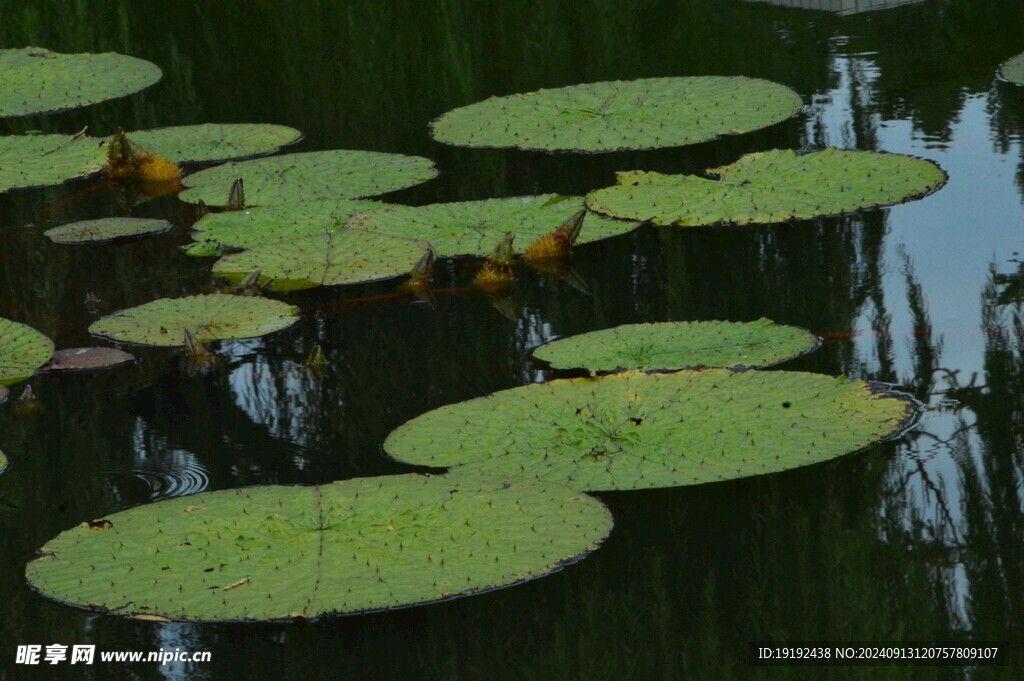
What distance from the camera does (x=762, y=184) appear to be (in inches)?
161

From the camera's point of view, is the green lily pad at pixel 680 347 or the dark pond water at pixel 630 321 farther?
the green lily pad at pixel 680 347

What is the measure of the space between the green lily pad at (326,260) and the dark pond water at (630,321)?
0.18 ft

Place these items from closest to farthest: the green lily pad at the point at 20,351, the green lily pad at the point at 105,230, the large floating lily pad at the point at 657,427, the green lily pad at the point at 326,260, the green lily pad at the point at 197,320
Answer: the large floating lily pad at the point at 657,427
the green lily pad at the point at 20,351
the green lily pad at the point at 197,320
the green lily pad at the point at 326,260
the green lily pad at the point at 105,230

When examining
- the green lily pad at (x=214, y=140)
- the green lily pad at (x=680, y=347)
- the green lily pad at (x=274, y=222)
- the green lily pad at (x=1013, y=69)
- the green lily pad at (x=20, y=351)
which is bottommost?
the green lily pad at (x=20, y=351)

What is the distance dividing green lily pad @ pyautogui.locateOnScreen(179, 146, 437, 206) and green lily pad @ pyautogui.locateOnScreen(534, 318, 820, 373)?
156 centimetres

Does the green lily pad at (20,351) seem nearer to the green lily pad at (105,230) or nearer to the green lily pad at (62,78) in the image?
the green lily pad at (105,230)

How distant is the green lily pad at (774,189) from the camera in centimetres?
391

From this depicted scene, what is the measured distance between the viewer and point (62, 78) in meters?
6.24

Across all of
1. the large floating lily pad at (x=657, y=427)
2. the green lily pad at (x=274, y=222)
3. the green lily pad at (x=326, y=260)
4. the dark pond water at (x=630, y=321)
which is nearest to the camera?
the dark pond water at (x=630, y=321)

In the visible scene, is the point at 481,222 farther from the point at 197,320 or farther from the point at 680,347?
the point at 680,347

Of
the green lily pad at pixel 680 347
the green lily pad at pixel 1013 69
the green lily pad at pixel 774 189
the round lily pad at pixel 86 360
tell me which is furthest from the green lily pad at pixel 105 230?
the green lily pad at pixel 1013 69

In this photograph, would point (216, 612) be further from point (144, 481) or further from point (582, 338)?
point (582, 338)

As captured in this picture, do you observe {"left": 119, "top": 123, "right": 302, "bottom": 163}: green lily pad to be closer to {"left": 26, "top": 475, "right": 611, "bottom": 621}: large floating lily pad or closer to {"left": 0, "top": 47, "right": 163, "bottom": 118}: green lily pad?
{"left": 0, "top": 47, "right": 163, "bottom": 118}: green lily pad

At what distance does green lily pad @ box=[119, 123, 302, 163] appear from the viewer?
196 inches
